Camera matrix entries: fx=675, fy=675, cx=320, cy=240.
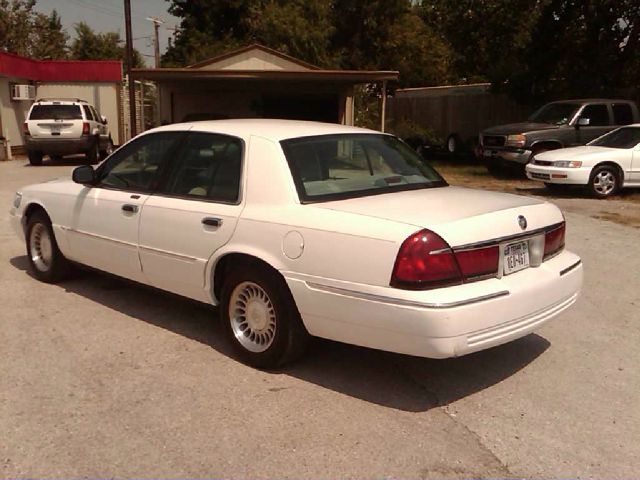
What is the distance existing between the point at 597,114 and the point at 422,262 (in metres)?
13.9

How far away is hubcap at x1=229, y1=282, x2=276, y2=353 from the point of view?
13.7 feet

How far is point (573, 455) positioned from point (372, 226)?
4.93ft

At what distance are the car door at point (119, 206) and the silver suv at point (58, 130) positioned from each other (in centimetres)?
1379

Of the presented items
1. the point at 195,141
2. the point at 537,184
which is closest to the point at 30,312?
the point at 195,141

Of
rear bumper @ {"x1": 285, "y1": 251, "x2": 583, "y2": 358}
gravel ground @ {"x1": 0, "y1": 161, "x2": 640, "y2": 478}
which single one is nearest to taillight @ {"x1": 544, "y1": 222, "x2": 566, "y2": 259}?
rear bumper @ {"x1": 285, "y1": 251, "x2": 583, "y2": 358}

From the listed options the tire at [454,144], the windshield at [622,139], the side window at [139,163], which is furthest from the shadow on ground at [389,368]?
the tire at [454,144]

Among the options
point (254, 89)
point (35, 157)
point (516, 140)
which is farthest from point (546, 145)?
point (35, 157)

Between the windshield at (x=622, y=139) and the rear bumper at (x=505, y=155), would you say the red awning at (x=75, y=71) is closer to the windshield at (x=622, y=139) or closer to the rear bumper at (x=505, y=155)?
the rear bumper at (x=505, y=155)

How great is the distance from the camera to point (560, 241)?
4.39m

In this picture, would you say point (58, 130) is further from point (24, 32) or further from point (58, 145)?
point (24, 32)

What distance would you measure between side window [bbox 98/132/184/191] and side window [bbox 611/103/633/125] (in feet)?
44.8

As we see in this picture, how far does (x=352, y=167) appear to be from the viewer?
15.3ft

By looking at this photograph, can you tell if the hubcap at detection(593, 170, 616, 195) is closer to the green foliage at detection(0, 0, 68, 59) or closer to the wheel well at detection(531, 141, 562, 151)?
the wheel well at detection(531, 141, 562, 151)

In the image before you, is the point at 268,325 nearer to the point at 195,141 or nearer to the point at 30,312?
the point at 195,141
